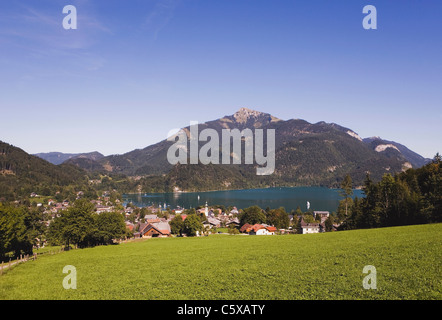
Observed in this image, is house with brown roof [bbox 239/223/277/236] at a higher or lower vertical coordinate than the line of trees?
lower

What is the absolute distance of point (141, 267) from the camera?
26141mm


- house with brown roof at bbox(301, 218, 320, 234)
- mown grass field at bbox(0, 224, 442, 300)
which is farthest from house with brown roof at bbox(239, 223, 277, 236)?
mown grass field at bbox(0, 224, 442, 300)

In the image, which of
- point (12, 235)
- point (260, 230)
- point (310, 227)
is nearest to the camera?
point (12, 235)

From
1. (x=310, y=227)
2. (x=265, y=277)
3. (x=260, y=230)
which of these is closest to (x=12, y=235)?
(x=265, y=277)

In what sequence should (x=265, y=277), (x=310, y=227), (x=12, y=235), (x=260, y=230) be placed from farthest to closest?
1. (x=310, y=227)
2. (x=260, y=230)
3. (x=12, y=235)
4. (x=265, y=277)

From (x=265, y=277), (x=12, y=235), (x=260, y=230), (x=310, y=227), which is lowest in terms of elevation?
(x=310, y=227)

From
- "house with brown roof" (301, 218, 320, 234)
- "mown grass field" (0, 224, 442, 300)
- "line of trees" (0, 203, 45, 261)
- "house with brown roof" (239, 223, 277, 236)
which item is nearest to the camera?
"mown grass field" (0, 224, 442, 300)

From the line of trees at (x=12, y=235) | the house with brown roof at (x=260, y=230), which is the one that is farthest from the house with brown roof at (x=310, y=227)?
the line of trees at (x=12, y=235)

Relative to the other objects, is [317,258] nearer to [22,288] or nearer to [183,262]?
[183,262]

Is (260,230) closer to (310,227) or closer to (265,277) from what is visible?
(310,227)

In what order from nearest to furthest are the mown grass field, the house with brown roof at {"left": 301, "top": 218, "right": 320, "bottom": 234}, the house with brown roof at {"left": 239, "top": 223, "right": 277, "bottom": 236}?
the mown grass field, the house with brown roof at {"left": 239, "top": 223, "right": 277, "bottom": 236}, the house with brown roof at {"left": 301, "top": 218, "right": 320, "bottom": 234}

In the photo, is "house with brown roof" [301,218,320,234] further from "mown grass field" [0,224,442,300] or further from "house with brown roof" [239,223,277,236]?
"mown grass field" [0,224,442,300]
